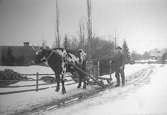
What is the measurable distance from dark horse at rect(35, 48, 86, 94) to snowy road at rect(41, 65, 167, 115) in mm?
546

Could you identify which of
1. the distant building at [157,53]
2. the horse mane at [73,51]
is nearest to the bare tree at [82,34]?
the horse mane at [73,51]

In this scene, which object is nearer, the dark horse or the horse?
the dark horse

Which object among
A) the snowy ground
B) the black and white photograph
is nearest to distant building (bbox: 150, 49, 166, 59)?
the black and white photograph

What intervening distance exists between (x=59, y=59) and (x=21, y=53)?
0.72m

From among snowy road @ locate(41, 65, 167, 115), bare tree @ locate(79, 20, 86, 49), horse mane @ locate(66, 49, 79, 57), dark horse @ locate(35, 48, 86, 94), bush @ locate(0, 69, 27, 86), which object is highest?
bare tree @ locate(79, 20, 86, 49)

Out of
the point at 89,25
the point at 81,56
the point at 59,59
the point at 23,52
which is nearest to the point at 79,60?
the point at 81,56

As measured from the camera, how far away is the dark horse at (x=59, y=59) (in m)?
2.88

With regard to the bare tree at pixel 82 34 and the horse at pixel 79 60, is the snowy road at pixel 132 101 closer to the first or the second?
the horse at pixel 79 60

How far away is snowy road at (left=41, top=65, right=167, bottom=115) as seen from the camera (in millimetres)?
2756

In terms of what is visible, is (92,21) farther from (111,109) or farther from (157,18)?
(111,109)

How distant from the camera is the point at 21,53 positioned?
8.97 feet

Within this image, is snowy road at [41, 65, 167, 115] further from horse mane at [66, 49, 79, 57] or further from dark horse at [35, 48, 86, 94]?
horse mane at [66, 49, 79, 57]

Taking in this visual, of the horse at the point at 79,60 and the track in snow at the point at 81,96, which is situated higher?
the horse at the point at 79,60

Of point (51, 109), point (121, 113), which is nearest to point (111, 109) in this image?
point (121, 113)
